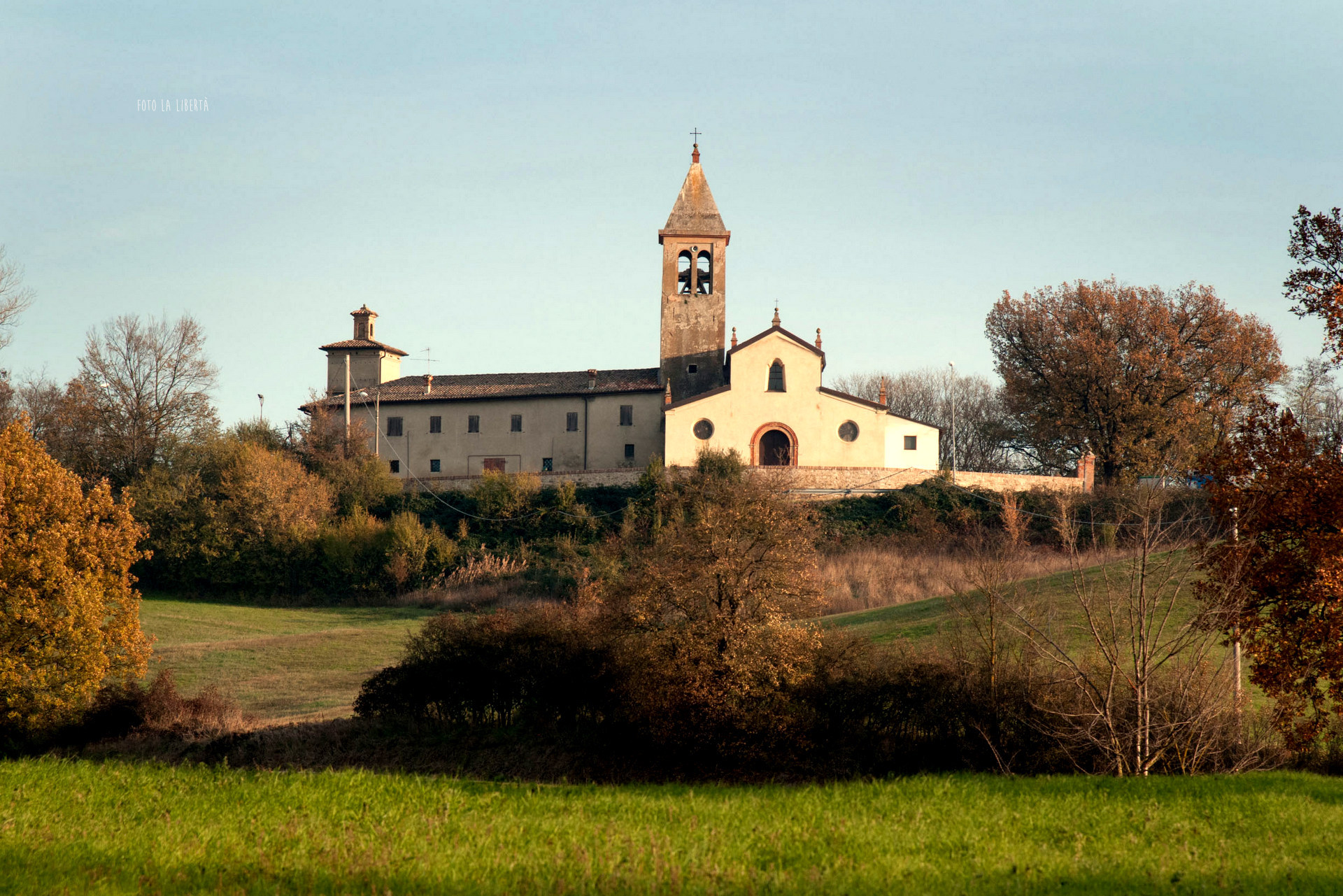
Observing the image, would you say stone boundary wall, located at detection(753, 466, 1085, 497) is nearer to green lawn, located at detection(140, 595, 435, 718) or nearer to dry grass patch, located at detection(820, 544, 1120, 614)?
Answer: dry grass patch, located at detection(820, 544, 1120, 614)

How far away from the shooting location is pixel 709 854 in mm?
8586

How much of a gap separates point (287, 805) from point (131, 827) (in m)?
1.47

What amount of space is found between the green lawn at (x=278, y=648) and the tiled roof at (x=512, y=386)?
1393 cm

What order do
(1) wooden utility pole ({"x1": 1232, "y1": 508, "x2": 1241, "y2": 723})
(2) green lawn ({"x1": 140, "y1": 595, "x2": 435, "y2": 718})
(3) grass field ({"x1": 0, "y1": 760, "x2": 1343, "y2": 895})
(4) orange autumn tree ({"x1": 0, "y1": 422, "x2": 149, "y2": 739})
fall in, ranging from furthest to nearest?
(2) green lawn ({"x1": 140, "y1": 595, "x2": 435, "y2": 718})
(4) orange autumn tree ({"x1": 0, "y1": 422, "x2": 149, "y2": 739})
(1) wooden utility pole ({"x1": 1232, "y1": 508, "x2": 1241, "y2": 723})
(3) grass field ({"x1": 0, "y1": 760, "x2": 1343, "y2": 895})

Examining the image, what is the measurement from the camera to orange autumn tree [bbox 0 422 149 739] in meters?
17.2

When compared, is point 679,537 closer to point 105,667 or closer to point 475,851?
point 475,851

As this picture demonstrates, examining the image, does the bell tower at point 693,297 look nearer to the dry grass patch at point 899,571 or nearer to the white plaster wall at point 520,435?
the white plaster wall at point 520,435

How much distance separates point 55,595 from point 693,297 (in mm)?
36285

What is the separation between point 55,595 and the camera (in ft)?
59.2

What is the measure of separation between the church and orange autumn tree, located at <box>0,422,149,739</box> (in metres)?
27.3

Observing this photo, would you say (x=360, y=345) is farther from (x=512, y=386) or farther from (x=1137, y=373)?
(x=1137, y=373)

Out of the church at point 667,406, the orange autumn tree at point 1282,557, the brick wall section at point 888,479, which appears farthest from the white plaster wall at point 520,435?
the orange autumn tree at point 1282,557

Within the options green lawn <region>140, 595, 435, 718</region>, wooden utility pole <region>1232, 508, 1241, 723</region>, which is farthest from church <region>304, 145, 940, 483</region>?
wooden utility pole <region>1232, 508, 1241, 723</region>

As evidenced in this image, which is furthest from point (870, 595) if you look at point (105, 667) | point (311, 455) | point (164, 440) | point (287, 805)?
point (164, 440)
